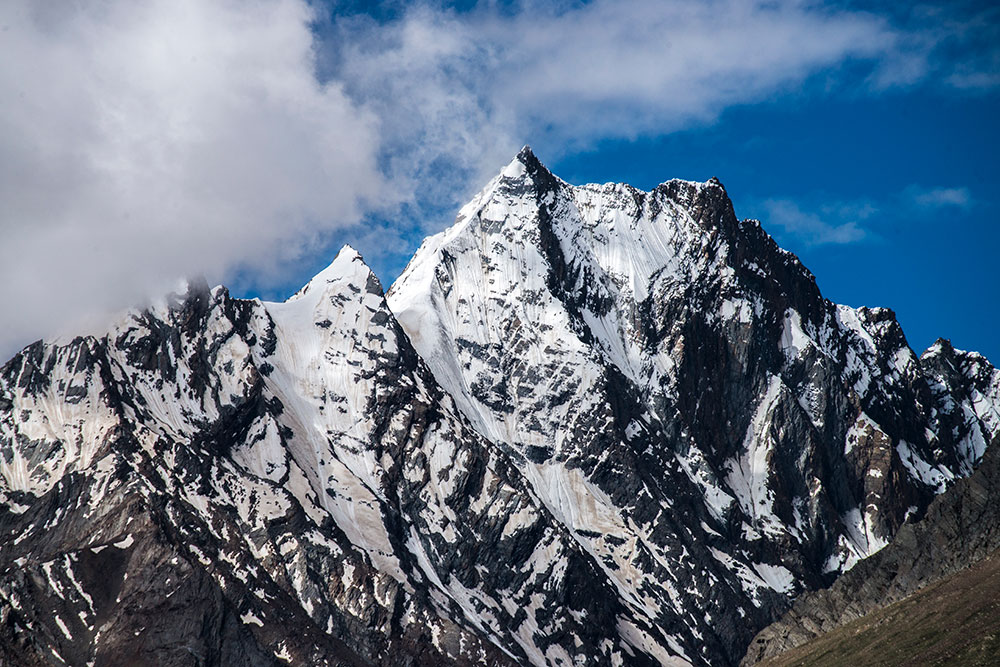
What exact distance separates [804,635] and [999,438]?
4095 cm

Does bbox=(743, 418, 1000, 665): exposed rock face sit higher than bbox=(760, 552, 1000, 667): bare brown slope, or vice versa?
bbox=(743, 418, 1000, 665): exposed rock face

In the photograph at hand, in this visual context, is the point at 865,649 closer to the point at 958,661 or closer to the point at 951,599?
the point at 951,599

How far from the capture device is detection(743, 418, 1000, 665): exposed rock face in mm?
167875

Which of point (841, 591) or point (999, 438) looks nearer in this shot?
point (999, 438)

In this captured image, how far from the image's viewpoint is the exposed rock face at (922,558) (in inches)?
6609

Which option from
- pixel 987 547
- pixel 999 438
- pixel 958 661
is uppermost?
pixel 999 438

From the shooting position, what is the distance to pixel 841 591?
193875mm

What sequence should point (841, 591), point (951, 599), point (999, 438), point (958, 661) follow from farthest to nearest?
1. point (841, 591)
2. point (999, 438)
3. point (951, 599)
4. point (958, 661)

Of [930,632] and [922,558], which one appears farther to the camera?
[922,558]

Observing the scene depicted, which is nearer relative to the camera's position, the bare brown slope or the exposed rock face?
the bare brown slope

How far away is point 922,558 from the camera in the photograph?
176 meters

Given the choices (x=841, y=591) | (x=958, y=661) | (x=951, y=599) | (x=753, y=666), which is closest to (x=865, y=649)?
(x=951, y=599)

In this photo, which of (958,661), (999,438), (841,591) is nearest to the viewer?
(958,661)

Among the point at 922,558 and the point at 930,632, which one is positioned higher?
the point at 922,558
